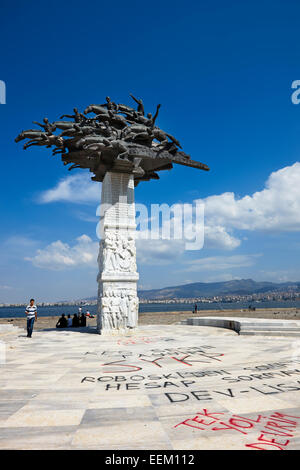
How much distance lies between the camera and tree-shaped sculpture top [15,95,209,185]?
16.0 meters

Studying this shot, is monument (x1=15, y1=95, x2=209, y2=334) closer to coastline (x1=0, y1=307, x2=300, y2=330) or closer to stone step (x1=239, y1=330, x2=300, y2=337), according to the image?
stone step (x1=239, y1=330, x2=300, y2=337)

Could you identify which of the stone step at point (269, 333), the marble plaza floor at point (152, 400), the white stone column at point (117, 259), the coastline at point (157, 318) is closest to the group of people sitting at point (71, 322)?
the white stone column at point (117, 259)

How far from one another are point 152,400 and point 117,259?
11645 mm

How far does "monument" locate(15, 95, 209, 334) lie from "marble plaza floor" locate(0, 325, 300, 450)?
659 cm

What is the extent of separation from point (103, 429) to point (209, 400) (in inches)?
75.5

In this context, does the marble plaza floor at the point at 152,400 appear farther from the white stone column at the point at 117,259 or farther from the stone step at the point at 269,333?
the white stone column at the point at 117,259

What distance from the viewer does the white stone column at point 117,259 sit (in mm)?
16000

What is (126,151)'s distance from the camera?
16.5 metres

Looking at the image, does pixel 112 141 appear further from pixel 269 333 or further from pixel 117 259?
pixel 269 333

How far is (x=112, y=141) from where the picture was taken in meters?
16.2

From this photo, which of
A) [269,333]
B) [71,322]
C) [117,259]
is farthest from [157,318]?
[269,333]

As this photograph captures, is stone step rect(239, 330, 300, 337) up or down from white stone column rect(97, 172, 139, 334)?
down

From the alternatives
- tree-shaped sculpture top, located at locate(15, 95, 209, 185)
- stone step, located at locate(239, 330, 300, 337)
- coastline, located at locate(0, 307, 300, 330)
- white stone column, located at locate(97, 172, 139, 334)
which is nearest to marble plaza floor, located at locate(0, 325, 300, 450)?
stone step, located at locate(239, 330, 300, 337)

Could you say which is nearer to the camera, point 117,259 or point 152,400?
point 152,400
